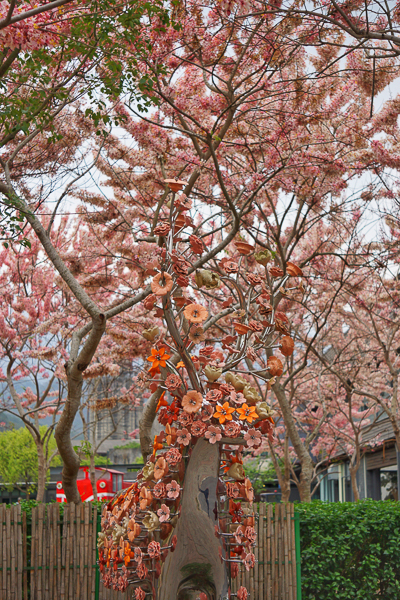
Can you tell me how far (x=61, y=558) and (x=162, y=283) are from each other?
400 cm

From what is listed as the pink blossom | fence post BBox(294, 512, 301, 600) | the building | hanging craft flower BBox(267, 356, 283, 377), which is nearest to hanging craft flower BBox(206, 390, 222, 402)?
the pink blossom

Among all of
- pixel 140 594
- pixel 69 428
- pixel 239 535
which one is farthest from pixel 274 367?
pixel 69 428

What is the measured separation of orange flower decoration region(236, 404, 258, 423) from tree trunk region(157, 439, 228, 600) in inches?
13.6

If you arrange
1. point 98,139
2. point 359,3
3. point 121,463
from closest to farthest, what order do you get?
point 359,3 < point 98,139 < point 121,463

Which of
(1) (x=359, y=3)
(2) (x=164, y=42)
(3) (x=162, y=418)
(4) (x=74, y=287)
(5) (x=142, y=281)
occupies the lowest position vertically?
(3) (x=162, y=418)

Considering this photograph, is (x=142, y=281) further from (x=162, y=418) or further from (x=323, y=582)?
(x=162, y=418)

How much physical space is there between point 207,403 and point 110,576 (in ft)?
3.80

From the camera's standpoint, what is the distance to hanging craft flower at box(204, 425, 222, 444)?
2.87 m

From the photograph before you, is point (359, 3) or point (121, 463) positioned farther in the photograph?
point (121, 463)

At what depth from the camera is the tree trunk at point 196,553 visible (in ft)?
9.27

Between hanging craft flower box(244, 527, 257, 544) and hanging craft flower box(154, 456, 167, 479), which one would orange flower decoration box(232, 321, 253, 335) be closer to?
hanging craft flower box(154, 456, 167, 479)

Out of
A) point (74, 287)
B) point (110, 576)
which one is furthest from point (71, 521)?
point (110, 576)

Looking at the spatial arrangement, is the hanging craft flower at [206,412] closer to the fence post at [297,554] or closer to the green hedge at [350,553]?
the fence post at [297,554]

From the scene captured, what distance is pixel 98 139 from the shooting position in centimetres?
796
